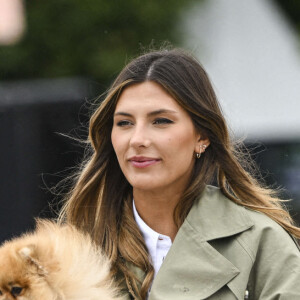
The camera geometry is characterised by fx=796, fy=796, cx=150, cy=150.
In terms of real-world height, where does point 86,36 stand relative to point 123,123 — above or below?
above

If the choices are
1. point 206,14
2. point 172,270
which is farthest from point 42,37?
point 172,270

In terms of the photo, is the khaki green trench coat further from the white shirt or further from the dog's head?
the dog's head

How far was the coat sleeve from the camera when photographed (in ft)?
12.0

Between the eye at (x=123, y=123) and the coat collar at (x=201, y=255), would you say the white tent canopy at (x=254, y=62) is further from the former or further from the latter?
the eye at (x=123, y=123)

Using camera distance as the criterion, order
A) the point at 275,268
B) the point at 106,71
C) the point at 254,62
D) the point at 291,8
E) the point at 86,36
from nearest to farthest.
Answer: the point at 275,268, the point at 254,62, the point at 291,8, the point at 106,71, the point at 86,36

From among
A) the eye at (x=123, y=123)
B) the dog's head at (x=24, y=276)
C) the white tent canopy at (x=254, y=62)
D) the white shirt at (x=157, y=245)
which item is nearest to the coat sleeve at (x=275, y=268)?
the white shirt at (x=157, y=245)

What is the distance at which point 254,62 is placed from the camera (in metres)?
9.39

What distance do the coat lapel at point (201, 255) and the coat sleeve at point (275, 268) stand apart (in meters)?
0.12

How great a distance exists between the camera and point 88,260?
11.7ft

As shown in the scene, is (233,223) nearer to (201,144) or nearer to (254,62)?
(201,144)

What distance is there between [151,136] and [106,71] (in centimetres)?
671

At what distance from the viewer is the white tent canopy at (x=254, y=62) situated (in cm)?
894

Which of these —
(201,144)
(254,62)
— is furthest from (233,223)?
(254,62)

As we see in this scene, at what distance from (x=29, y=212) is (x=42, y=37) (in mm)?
4843
